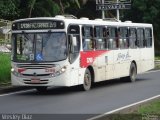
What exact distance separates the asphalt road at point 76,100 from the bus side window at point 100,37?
1.68m

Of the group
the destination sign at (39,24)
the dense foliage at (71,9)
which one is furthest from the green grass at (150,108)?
the dense foliage at (71,9)

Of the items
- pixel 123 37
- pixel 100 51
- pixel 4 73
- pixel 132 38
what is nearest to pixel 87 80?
pixel 100 51

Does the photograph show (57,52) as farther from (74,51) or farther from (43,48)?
(74,51)

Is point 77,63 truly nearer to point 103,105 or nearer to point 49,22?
point 49,22

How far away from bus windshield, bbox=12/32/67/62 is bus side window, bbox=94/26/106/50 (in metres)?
2.79

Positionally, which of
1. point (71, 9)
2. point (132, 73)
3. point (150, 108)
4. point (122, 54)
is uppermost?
point (71, 9)

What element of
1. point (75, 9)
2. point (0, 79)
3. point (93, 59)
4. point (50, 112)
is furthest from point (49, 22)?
point (75, 9)

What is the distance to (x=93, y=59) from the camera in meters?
22.7

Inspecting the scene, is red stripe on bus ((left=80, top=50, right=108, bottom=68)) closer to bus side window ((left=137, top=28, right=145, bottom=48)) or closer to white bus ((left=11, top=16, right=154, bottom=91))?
white bus ((left=11, top=16, right=154, bottom=91))

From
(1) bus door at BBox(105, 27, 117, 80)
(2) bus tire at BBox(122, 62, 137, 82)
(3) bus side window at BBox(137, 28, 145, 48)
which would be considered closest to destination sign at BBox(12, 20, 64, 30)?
(1) bus door at BBox(105, 27, 117, 80)

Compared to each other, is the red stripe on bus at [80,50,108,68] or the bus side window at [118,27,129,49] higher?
the bus side window at [118,27,129,49]

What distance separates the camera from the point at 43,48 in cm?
2053

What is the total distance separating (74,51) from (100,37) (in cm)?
273

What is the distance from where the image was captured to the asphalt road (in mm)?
15883
